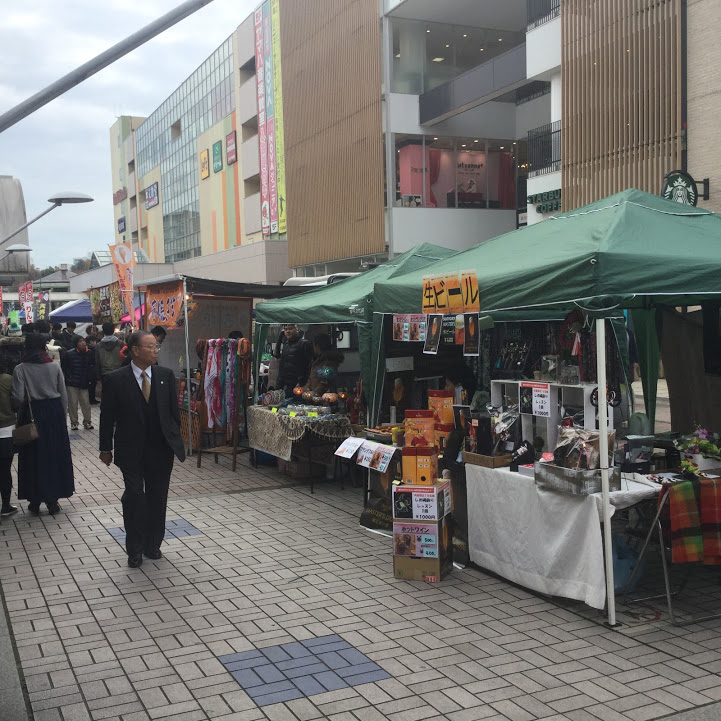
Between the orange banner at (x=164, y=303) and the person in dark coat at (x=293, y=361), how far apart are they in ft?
5.88

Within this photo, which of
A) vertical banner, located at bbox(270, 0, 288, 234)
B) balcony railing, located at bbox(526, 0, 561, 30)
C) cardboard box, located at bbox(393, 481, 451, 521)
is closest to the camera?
cardboard box, located at bbox(393, 481, 451, 521)

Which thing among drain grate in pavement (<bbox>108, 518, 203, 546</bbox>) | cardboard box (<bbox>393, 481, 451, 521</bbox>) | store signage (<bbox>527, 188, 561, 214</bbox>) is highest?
store signage (<bbox>527, 188, 561, 214</bbox>)

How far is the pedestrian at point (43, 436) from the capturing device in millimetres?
8336

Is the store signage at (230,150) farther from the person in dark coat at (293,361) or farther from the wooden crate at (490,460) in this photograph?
the wooden crate at (490,460)

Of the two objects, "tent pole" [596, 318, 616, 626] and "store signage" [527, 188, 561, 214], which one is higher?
"store signage" [527, 188, 561, 214]

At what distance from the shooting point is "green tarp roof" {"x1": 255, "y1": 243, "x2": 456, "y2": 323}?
29.3ft

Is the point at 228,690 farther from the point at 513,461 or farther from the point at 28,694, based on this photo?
the point at 513,461

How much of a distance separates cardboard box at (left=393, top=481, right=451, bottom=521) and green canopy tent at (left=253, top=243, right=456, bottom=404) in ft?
7.82

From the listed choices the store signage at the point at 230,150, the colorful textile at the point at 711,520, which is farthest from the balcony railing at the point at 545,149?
the store signage at the point at 230,150

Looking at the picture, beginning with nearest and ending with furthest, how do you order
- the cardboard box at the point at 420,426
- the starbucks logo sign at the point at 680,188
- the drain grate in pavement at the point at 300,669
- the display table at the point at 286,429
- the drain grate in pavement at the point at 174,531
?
the drain grate in pavement at the point at 300,669
the cardboard box at the point at 420,426
the drain grate in pavement at the point at 174,531
the display table at the point at 286,429
the starbucks logo sign at the point at 680,188

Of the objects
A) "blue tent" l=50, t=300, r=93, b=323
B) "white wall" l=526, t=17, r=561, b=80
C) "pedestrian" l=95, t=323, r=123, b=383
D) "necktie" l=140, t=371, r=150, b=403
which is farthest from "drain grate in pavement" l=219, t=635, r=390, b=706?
"blue tent" l=50, t=300, r=93, b=323

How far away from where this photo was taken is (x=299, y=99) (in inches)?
1238

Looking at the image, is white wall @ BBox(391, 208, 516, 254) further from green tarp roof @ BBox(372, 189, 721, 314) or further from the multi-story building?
green tarp roof @ BBox(372, 189, 721, 314)

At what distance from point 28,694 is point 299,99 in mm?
29672
